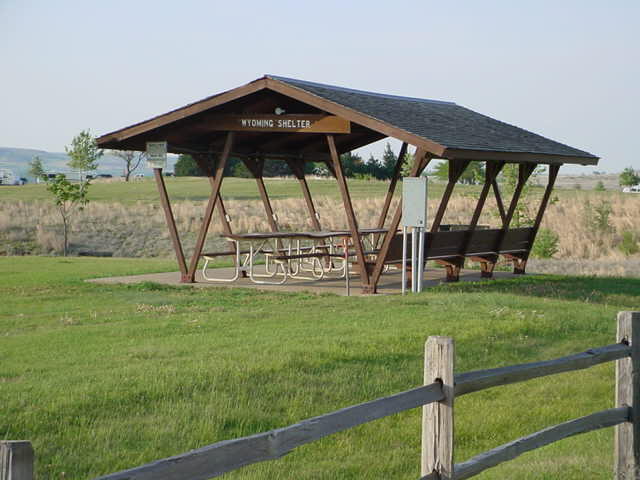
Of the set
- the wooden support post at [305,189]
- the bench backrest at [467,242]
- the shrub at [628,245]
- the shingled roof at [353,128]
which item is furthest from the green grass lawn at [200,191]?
the bench backrest at [467,242]

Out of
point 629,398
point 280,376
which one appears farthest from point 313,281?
point 629,398

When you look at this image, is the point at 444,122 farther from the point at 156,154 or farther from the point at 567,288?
the point at 156,154

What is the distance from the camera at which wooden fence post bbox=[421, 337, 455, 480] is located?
4.53m

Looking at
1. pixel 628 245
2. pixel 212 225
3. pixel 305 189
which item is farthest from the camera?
pixel 212 225

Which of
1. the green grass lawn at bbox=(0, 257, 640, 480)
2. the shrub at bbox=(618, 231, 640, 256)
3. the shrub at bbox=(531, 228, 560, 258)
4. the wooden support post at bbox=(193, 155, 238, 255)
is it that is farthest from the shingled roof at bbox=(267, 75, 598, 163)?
the shrub at bbox=(618, 231, 640, 256)

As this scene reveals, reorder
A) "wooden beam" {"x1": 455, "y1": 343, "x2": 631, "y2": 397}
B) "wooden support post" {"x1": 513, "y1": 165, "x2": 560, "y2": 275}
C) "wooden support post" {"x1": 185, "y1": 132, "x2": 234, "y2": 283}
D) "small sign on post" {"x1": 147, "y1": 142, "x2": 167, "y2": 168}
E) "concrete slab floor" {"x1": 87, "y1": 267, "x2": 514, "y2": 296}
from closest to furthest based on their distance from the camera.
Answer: "wooden beam" {"x1": 455, "y1": 343, "x2": 631, "y2": 397}, "concrete slab floor" {"x1": 87, "y1": 267, "x2": 514, "y2": 296}, "wooden support post" {"x1": 185, "y1": 132, "x2": 234, "y2": 283}, "small sign on post" {"x1": 147, "y1": 142, "x2": 167, "y2": 168}, "wooden support post" {"x1": 513, "y1": 165, "x2": 560, "y2": 275}

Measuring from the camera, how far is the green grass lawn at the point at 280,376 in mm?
7031

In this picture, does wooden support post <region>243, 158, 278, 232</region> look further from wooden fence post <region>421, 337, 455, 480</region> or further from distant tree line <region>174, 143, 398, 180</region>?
distant tree line <region>174, 143, 398, 180</region>

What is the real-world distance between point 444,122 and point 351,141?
9.86 feet

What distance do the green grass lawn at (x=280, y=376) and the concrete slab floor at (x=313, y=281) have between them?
170cm

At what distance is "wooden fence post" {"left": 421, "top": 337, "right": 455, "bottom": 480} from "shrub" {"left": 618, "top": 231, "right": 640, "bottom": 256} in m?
28.7

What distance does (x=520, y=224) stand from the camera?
103ft

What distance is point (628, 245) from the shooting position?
32.2m

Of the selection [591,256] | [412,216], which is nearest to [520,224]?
[591,256]
